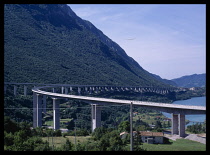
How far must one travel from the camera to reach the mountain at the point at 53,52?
135 feet

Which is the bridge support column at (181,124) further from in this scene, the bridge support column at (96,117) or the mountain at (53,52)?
the mountain at (53,52)

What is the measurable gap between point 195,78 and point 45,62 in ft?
371

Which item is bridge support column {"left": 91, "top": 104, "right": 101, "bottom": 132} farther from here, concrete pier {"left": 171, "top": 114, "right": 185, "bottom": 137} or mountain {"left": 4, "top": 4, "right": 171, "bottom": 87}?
mountain {"left": 4, "top": 4, "right": 171, "bottom": 87}

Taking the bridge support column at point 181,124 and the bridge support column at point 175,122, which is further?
the bridge support column at point 175,122

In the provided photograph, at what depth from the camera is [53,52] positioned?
5559cm

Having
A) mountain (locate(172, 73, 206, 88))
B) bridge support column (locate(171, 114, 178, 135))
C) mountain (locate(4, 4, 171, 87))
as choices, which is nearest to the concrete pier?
bridge support column (locate(171, 114, 178, 135))

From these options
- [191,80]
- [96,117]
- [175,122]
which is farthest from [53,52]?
[191,80]

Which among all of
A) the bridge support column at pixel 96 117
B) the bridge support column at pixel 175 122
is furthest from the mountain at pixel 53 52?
the bridge support column at pixel 175 122

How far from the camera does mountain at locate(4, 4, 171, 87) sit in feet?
135

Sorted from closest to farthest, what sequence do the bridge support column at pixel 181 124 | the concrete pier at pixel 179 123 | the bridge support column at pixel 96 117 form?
the bridge support column at pixel 181 124, the concrete pier at pixel 179 123, the bridge support column at pixel 96 117

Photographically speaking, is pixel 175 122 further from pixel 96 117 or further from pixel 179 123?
pixel 96 117

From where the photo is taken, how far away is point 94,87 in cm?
4997
